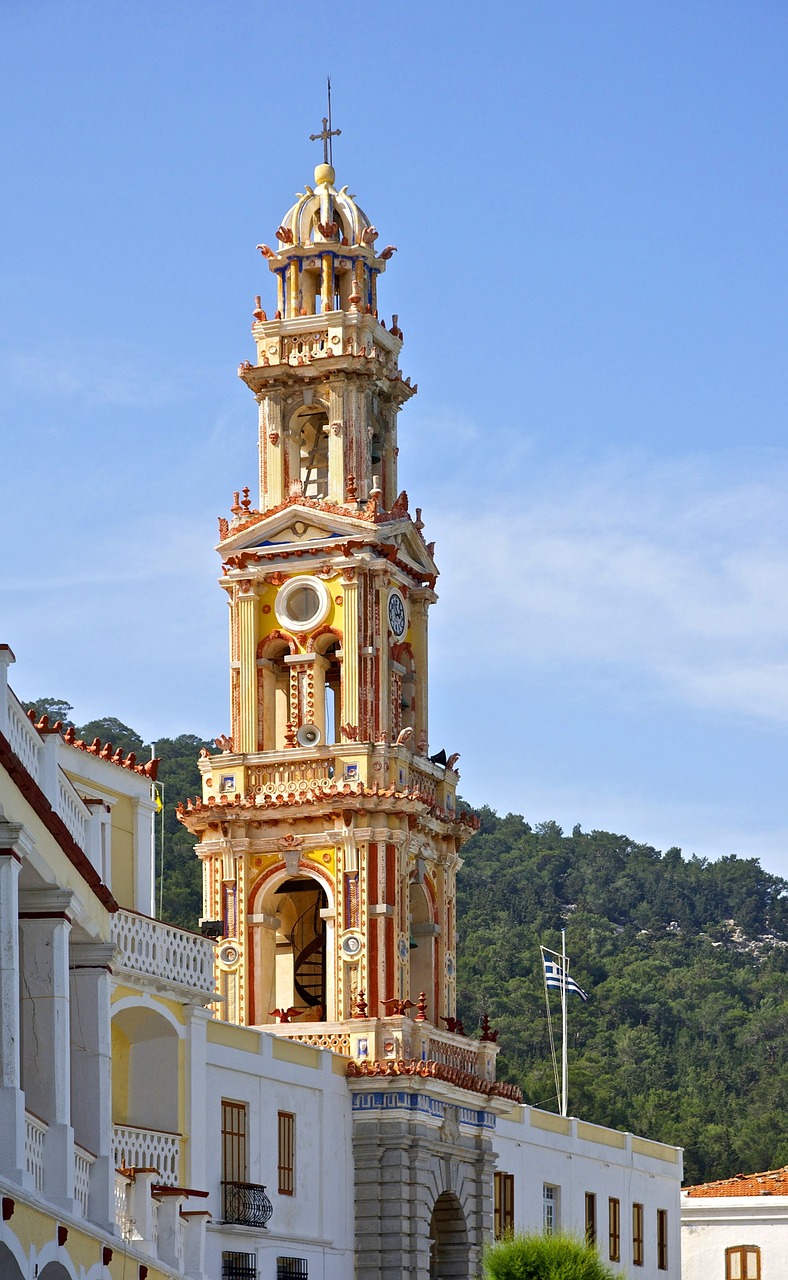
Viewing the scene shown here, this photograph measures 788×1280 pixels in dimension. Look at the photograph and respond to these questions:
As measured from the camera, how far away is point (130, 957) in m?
38.4

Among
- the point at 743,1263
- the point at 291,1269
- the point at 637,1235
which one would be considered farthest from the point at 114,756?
the point at 743,1263

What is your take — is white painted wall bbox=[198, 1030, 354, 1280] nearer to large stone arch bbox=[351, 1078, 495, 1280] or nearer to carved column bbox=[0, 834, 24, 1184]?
large stone arch bbox=[351, 1078, 495, 1280]

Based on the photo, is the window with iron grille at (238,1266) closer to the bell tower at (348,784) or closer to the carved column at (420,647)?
the bell tower at (348,784)

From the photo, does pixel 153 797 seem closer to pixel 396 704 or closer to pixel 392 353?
pixel 396 704

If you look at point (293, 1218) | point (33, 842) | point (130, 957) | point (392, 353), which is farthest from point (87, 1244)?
point (392, 353)

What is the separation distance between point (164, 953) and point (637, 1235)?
26243mm

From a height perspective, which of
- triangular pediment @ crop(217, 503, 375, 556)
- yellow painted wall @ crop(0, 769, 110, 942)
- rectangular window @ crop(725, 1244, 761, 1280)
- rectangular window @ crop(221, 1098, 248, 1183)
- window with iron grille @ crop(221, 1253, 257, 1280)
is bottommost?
rectangular window @ crop(725, 1244, 761, 1280)

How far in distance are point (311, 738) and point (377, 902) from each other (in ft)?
12.9

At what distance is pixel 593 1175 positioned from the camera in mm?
60250

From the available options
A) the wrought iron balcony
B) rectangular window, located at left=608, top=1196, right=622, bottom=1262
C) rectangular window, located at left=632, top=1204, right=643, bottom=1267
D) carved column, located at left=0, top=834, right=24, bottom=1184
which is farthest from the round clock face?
carved column, located at left=0, top=834, right=24, bottom=1184

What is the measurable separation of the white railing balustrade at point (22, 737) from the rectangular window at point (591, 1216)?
3620 centimetres

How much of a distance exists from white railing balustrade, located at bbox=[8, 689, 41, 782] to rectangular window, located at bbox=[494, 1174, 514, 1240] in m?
31.1

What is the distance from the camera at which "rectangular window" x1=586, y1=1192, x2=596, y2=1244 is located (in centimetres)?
5931

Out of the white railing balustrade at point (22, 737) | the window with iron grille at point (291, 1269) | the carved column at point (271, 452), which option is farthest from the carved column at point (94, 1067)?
the carved column at point (271, 452)
